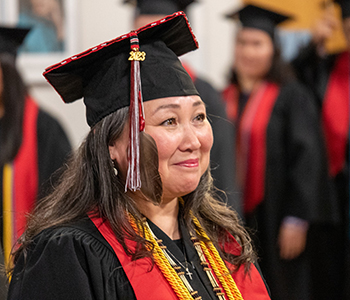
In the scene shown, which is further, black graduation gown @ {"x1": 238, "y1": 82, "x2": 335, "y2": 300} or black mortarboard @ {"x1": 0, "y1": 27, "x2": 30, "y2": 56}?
black graduation gown @ {"x1": 238, "y1": 82, "x2": 335, "y2": 300}

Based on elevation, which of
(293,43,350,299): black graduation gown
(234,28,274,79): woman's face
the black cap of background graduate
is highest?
the black cap of background graduate

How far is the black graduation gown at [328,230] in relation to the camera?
3.31m

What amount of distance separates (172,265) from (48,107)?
7.14 ft

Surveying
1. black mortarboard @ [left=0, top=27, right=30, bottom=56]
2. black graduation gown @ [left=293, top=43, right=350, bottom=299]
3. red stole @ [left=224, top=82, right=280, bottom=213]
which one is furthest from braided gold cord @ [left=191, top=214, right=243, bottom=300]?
black graduation gown @ [left=293, top=43, right=350, bottom=299]

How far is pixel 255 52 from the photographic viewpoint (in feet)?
11.1

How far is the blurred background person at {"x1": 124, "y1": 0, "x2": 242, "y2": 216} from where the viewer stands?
289cm

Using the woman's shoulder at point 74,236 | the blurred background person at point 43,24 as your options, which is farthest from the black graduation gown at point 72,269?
the blurred background person at point 43,24

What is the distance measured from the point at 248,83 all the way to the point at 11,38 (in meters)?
1.61

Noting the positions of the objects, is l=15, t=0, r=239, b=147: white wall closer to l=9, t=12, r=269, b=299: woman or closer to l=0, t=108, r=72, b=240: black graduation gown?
l=0, t=108, r=72, b=240: black graduation gown

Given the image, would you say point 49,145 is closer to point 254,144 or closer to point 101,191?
point 254,144

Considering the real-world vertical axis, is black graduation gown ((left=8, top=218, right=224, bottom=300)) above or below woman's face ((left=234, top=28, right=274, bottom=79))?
below

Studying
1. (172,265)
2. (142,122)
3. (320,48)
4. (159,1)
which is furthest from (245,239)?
(320,48)

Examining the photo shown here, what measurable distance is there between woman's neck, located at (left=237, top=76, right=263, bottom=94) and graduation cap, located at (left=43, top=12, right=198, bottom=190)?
209 cm

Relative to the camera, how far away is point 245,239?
1.63 meters
